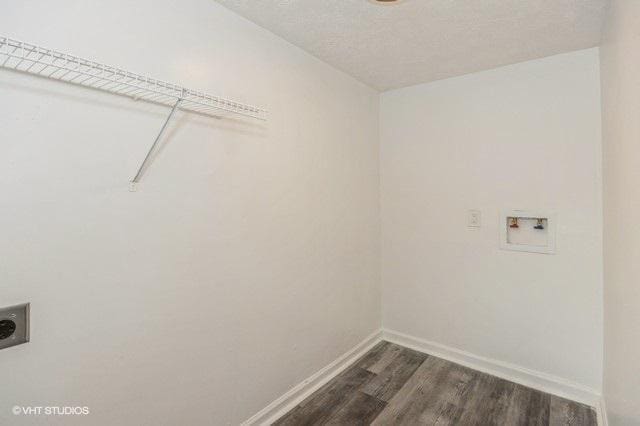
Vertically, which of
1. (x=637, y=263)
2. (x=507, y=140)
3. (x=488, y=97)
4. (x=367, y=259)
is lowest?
(x=367, y=259)

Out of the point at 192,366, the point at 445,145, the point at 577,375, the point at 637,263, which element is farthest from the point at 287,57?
the point at 577,375

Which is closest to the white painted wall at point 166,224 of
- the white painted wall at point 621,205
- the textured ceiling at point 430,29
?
the textured ceiling at point 430,29

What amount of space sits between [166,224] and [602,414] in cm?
260

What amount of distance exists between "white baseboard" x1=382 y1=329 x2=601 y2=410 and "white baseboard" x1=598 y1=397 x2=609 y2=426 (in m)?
0.03

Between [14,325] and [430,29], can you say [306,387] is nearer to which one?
[14,325]

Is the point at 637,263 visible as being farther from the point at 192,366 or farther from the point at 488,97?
the point at 192,366

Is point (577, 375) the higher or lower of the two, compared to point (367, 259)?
lower

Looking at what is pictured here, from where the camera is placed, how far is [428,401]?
2002mm

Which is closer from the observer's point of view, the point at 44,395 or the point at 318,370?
the point at 44,395

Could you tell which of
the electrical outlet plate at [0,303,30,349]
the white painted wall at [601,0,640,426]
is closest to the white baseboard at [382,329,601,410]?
the white painted wall at [601,0,640,426]

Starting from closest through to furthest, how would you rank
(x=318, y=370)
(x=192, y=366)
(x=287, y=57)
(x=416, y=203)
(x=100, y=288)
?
(x=100, y=288) < (x=192, y=366) < (x=287, y=57) < (x=318, y=370) < (x=416, y=203)

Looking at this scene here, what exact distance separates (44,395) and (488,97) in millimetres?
2855

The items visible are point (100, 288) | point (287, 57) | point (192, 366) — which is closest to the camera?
point (100, 288)

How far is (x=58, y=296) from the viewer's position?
108 centimetres
